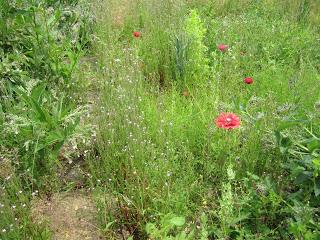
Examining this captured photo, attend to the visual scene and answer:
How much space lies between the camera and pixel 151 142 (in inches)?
116

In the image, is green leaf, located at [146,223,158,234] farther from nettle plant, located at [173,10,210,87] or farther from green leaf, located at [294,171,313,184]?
nettle plant, located at [173,10,210,87]

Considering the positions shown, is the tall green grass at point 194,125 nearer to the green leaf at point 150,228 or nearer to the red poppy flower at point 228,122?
the green leaf at point 150,228

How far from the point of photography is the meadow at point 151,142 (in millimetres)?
2340

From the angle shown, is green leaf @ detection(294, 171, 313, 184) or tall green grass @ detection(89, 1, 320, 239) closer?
green leaf @ detection(294, 171, 313, 184)

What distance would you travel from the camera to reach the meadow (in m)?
2.34

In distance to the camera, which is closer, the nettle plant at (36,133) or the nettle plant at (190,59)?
the nettle plant at (36,133)

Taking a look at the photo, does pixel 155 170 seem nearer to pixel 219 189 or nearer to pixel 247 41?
pixel 219 189

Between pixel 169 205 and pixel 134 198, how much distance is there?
0.22 meters

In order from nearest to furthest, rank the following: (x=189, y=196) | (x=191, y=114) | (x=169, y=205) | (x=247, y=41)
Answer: (x=169, y=205)
(x=189, y=196)
(x=191, y=114)
(x=247, y=41)

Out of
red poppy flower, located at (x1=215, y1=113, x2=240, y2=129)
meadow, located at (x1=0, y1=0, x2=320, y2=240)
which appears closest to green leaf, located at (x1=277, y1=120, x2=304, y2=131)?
meadow, located at (x1=0, y1=0, x2=320, y2=240)

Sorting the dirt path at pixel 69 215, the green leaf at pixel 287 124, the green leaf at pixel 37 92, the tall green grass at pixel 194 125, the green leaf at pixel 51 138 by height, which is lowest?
the dirt path at pixel 69 215

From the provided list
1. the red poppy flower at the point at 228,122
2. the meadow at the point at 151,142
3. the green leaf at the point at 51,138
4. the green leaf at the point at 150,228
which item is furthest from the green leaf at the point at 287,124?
the green leaf at the point at 51,138

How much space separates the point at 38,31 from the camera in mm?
3096

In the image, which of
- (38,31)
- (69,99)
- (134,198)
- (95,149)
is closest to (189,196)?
(134,198)
